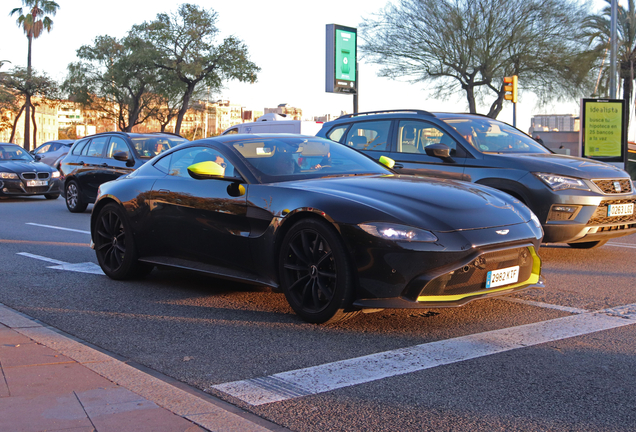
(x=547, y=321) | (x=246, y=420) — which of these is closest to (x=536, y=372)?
(x=547, y=321)

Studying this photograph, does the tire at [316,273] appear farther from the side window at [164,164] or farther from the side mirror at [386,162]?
the side window at [164,164]

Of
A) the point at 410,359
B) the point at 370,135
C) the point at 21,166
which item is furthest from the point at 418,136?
the point at 21,166

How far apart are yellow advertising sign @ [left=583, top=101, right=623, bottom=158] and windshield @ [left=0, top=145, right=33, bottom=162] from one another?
49.5ft

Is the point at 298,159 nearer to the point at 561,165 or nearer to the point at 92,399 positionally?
the point at 92,399

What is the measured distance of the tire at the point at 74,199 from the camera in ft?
48.6

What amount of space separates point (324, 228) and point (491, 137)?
4713 mm

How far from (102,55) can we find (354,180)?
5527cm

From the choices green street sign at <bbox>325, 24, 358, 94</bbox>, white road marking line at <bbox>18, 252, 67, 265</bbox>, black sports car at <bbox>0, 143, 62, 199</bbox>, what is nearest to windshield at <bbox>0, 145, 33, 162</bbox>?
black sports car at <bbox>0, 143, 62, 199</bbox>

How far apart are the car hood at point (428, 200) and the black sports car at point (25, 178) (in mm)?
14224

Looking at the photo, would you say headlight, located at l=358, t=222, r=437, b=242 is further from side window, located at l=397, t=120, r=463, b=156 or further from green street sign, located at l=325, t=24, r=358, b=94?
green street sign, located at l=325, t=24, r=358, b=94

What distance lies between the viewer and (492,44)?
107ft

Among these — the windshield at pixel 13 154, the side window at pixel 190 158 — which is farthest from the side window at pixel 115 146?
the side window at pixel 190 158

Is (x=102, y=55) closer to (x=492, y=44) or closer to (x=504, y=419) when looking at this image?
(x=492, y=44)

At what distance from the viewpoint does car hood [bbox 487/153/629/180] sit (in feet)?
25.3
